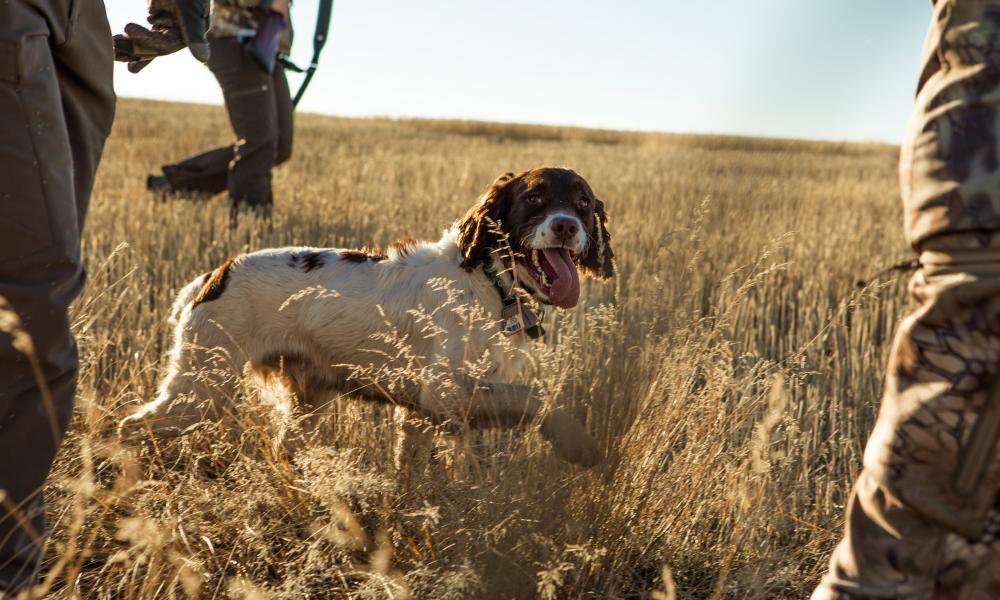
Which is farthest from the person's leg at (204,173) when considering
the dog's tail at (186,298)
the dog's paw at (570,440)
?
the dog's paw at (570,440)

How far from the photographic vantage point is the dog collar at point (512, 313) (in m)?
2.92

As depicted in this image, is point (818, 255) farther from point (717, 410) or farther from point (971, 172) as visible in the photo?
point (971, 172)

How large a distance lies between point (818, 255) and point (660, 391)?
15.4ft

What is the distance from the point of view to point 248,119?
6602 millimetres

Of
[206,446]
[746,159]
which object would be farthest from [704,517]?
[206,446]

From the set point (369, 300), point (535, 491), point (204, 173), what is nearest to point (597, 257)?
point (369, 300)

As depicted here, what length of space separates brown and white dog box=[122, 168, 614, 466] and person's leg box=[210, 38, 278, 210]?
3.56 m

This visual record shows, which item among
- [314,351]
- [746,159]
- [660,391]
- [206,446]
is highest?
[746,159]

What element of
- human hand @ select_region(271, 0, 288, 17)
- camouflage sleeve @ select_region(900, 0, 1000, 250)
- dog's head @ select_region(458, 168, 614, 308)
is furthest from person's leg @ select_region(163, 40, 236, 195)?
camouflage sleeve @ select_region(900, 0, 1000, 250)

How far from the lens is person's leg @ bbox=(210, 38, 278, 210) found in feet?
20.5

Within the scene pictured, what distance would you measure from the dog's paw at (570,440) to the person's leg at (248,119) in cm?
470

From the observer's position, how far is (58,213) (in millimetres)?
1828

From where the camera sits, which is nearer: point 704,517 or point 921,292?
point 921,292

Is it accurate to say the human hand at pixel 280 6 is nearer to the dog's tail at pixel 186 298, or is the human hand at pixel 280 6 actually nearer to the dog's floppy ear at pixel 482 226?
the dog's tail at pixel 186 298
